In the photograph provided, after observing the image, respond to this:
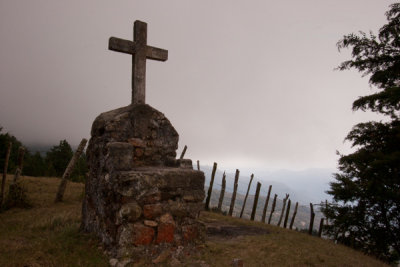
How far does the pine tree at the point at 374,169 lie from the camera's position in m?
7.99

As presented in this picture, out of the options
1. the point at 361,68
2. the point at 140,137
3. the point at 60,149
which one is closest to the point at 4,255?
the point at 140,137

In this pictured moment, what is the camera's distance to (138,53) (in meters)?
5.71

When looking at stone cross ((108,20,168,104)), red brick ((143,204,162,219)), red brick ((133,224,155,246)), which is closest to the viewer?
red brick ((133,224,155,246))

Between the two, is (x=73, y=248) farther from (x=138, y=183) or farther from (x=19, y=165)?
(x=19, y=165)

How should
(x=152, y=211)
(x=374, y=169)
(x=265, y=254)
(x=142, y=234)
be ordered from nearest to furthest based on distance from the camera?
(x=142, y=234), (x=152, y=211), (x=265, y=254), (x=374, y=169)

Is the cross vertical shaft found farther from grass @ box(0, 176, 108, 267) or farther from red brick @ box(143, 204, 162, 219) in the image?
grass @ box(0, 176, 108, 267)

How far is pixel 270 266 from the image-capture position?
4598mm

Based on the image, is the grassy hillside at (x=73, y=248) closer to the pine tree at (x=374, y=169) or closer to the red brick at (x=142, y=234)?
the red brick at (x=142, y=234)

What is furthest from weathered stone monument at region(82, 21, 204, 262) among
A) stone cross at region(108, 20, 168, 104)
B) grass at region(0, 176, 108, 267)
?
grass at region(0, 176, 108, 267)

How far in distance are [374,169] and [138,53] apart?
7917 millimetres

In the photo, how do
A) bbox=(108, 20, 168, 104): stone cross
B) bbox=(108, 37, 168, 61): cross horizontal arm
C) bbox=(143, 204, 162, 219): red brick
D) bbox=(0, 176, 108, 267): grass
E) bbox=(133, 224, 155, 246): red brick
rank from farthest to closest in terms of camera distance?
bbox=(108, 20, 168, 104): stone cross → bbox=(108, 37, 168, 61): cross horizontal arm → bbox=(143, 204, 162, 219): red brick → bbox=(133, 224, 155, 246): red brick → bbox=(0, 176, 108, 267): grass

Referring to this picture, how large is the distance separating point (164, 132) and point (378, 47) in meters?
7.58

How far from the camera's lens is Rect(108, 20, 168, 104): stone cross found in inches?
219

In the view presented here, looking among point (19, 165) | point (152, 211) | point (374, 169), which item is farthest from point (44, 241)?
point (374, 169)
